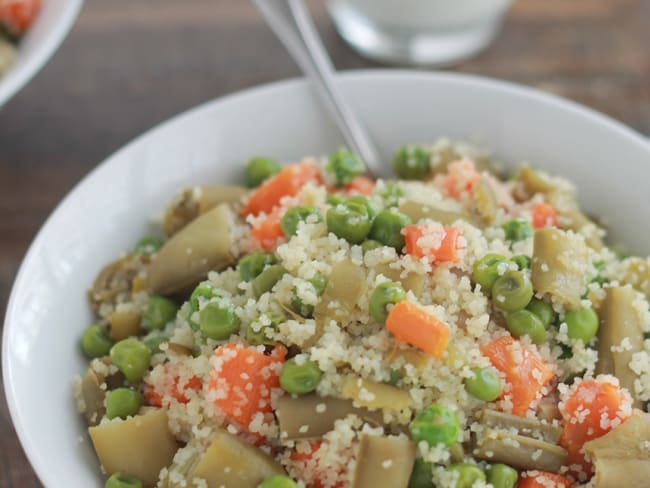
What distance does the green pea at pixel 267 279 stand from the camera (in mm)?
2326

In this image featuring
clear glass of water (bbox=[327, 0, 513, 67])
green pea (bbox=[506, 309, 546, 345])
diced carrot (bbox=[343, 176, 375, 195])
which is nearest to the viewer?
green pea (bbox=[506, 309, 546, 345])

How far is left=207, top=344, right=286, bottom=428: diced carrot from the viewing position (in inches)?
84.6

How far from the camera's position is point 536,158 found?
3006mm

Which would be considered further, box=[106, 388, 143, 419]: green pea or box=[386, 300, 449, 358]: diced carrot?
box=[106, 388, 143, 419]: green pea

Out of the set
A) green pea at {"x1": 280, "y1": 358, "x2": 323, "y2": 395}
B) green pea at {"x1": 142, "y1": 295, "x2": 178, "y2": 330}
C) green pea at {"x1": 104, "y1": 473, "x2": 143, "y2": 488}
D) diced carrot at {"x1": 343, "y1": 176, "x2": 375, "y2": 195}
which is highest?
green pea at {"x1": 280, "y1": 358, "x2": 323, "y2": 395}

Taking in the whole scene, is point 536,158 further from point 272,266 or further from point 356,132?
point 272,266

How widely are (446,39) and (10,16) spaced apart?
1.73 meters

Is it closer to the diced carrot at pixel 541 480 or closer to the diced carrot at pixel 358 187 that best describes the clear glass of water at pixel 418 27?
the diced carrot at pixel 358 187

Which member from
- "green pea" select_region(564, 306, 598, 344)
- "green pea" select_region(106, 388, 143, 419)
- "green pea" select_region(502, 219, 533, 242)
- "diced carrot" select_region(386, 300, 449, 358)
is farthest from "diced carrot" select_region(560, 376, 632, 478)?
"green pea" select_region(106, 388, 143, 419)

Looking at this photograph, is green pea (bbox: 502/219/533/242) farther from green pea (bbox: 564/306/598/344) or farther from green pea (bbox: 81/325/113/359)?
green pea (bbox: 81/325/113/359)

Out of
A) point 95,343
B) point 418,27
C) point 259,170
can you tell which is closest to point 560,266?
point 259,170

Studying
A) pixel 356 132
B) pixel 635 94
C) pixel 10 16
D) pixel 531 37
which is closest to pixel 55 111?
pixel 10 16

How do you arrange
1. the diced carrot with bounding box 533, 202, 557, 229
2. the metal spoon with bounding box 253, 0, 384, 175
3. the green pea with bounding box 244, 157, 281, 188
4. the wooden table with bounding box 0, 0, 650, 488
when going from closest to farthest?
the diced carrot with bounding box 533, 202, 557, 229 → the green pea with bounding box 244, 157, 281, 188 → the metal spoon with bounding box 253, 0, 384, 175 → the wooden table with bounding box 0, 0, 650, 488

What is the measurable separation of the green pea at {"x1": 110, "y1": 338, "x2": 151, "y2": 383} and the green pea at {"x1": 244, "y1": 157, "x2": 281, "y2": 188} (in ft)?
2.39
